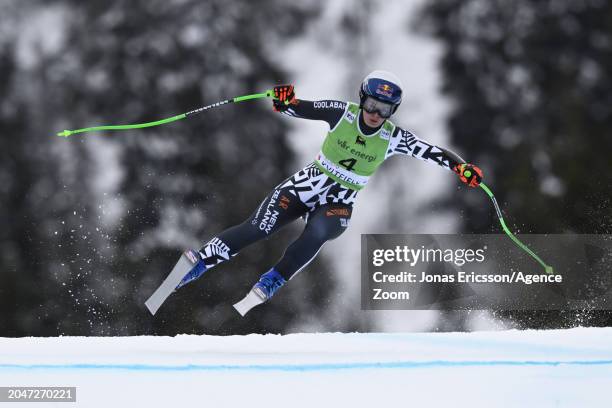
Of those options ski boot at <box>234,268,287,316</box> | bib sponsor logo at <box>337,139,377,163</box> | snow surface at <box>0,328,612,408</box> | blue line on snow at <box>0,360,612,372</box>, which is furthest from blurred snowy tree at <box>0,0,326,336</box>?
ski boot at <box>234,268,287,316</box>

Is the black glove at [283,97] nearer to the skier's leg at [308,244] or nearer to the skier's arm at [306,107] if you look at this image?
the skier's arm at [306,107]

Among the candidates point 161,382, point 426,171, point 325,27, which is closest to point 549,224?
point 426,171

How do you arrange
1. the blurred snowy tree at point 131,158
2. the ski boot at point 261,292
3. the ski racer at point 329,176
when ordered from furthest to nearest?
the blurred snowy tree at point 131,158 < the ski racer at point 329,176 < the ski boot at point 261,292

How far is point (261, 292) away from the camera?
4.07 m

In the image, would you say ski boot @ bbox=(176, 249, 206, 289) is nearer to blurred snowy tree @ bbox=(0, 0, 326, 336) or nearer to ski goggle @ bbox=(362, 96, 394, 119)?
ski goggle @ bbox=(362, 96, 394, 119)

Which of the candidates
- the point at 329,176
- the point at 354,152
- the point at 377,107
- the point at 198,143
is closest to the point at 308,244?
Answer: the point at 329,176

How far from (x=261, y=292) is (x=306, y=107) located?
3.35 feet

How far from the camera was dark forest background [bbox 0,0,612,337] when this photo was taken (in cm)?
683

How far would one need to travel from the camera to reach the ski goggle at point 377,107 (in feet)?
13.7

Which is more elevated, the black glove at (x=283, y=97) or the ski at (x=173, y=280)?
the black glove at (x=283, y=97)

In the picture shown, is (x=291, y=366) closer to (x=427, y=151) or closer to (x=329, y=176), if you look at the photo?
(x=329, y=176)

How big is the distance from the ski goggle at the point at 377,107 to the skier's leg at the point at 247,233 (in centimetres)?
64

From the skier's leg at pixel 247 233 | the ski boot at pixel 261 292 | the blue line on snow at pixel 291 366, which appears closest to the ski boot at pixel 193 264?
the skier's leg at pixel 247 233

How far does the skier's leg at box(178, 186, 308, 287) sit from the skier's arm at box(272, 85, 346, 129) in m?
0.44
